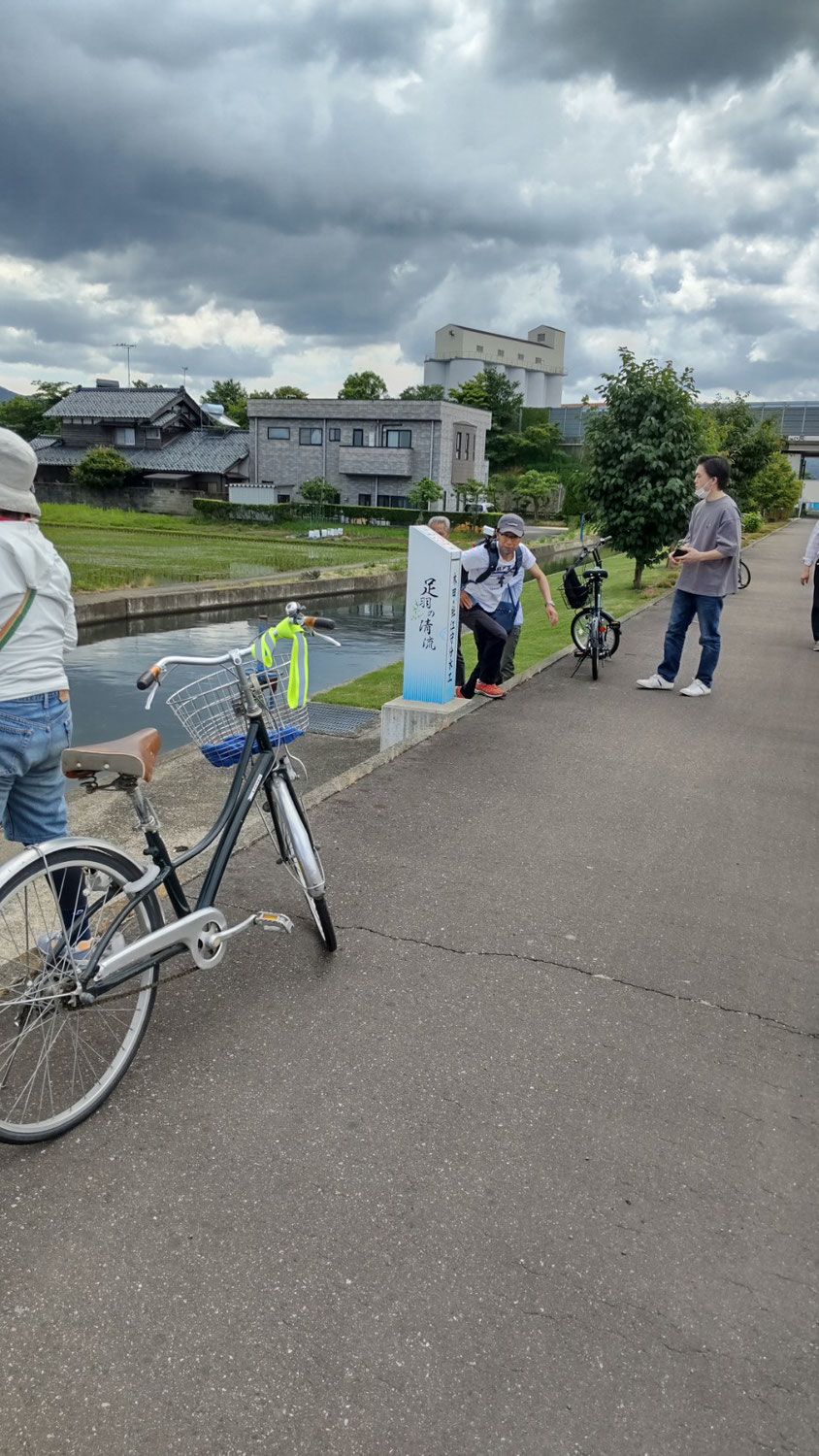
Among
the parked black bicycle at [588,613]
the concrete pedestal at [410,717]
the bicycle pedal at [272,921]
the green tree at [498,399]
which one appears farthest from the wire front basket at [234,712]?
the green tree at [498,399]

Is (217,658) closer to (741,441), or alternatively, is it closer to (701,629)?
(701,629)

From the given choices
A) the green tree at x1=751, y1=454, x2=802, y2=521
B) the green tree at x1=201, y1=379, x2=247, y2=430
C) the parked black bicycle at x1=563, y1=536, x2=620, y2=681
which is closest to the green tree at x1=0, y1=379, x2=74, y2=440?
the green tree at x1=201, y1=379, x2=247, y2=430

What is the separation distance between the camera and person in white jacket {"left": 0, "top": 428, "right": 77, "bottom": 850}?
295 cm

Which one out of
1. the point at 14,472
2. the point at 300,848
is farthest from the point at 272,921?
the point at 14,472

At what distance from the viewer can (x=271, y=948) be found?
3.88 m

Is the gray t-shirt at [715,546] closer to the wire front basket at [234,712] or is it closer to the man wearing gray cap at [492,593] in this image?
the man wearing gray cap at [492,593]

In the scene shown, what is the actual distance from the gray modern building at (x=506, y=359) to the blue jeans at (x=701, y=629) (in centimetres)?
9269

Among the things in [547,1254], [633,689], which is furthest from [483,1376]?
[633,689]

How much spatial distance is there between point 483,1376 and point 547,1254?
1.25ft

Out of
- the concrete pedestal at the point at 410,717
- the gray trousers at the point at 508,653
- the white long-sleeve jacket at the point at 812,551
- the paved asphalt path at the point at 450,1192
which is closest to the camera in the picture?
the paved asphalt path at the point at 450,1192

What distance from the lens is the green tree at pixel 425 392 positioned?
99188 millimetres

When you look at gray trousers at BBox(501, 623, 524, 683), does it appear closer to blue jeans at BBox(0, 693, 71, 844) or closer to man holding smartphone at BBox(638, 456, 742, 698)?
man holding smartphone at BBox(638, 456, 742, 698)

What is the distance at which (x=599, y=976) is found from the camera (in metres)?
3.73

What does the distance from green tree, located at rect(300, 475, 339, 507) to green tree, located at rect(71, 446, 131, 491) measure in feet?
35.4
